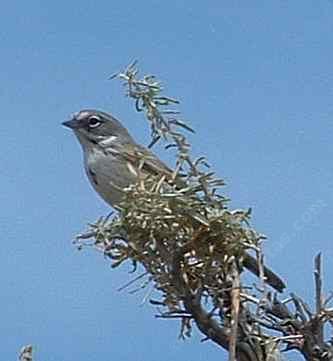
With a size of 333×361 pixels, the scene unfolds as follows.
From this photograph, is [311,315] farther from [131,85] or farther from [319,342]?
[131,85]

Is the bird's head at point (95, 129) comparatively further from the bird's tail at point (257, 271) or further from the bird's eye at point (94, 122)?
the bird's tail at point (257, 271)

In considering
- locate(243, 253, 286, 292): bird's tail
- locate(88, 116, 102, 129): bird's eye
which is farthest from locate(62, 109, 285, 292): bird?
locate(243, 253, 286, 292): bird's tail

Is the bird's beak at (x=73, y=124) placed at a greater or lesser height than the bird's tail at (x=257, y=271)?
greater

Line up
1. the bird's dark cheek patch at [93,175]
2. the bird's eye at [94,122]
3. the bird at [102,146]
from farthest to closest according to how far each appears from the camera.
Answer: the bird's eye at [94,122] < the bird's dark cheek patch at [93,175] < the bird at [102,146]

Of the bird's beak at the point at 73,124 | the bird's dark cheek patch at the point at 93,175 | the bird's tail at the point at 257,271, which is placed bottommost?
the bird's tail at the point at 257,271

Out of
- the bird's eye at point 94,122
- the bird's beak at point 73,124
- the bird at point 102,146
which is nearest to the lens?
the bird at point 102,146

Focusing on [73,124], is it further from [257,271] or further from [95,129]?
[257,271]

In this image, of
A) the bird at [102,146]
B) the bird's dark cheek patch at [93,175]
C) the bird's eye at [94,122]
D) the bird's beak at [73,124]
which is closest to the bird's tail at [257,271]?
the bird at [102,146]

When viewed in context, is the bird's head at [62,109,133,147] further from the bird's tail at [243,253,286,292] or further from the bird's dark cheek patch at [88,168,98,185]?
the bird's tail at [243,253,286,292]

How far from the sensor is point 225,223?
0.67 metres

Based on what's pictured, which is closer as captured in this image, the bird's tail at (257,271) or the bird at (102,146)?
the bird's tail at (257,271)

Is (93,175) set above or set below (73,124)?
below

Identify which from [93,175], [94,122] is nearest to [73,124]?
[94,122]

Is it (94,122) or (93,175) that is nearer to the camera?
(93,175)
